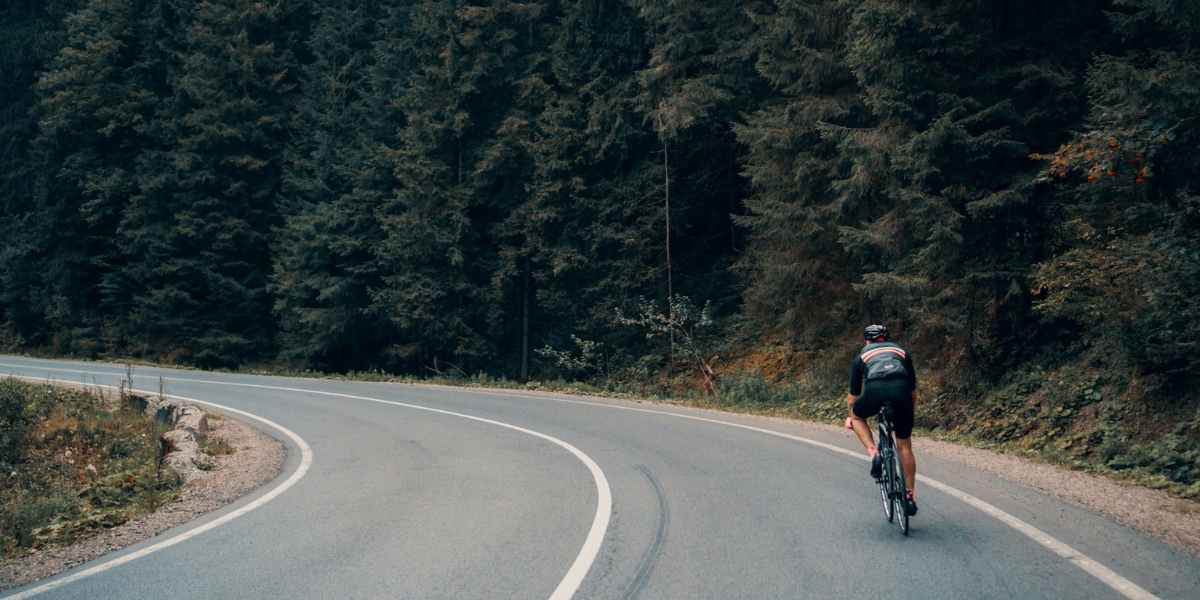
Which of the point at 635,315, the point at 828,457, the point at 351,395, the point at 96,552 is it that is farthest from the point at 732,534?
the point at 635,315

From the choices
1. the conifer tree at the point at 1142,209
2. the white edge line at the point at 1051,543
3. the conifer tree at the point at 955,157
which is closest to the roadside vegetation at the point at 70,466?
the white edge line at the point at 1051,543

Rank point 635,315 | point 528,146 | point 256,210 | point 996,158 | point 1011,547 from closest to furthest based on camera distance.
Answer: point 1011,547
point 996,158
point 635,315
point 528,146
point 256,210

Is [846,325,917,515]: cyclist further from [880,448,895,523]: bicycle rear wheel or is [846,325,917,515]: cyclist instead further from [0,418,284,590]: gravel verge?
[0,418,284,590]: gravel verge

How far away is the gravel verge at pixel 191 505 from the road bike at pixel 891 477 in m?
6.46

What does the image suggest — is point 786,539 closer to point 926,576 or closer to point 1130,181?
point 926,576

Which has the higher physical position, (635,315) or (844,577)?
(635,315)

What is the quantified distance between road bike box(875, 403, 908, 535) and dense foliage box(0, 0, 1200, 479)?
5.53 meters

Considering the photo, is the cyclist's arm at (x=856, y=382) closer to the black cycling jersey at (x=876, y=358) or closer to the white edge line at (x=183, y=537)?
the black cycling jersey at (x=876, y=358)

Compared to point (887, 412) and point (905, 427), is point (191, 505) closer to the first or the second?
point (887, 412)

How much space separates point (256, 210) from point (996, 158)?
35.4m

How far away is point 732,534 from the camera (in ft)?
21.4

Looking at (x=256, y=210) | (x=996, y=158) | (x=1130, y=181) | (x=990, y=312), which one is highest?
(x=256, y=210)

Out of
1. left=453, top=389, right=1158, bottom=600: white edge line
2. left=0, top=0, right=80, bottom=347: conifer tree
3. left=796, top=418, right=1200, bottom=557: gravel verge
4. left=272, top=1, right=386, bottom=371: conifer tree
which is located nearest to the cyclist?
left=453, top=389, right=1158, bottom=600: white edge line

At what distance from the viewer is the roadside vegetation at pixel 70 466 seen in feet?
24.9
